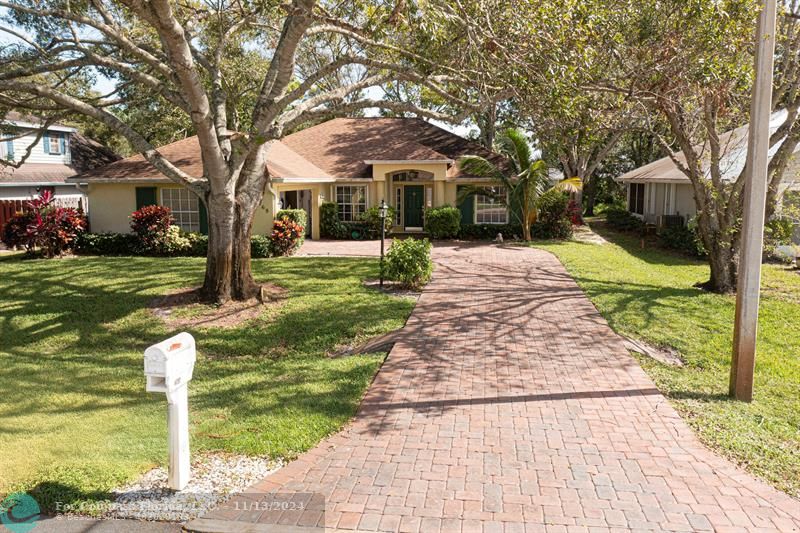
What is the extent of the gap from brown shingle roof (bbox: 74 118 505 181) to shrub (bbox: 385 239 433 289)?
7.82 metres

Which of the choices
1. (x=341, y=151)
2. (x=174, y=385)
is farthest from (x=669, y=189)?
(x=174, y=385)

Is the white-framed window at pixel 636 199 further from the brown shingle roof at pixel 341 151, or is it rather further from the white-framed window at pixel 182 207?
the white-framed window at pixel 182 207

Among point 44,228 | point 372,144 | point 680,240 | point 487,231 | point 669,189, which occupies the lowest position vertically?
point 680,240

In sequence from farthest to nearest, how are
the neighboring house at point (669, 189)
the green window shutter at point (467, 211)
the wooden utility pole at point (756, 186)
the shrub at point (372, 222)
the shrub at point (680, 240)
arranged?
1. the green window shutter at point (467, 211)
2. the shrub at point (372, 222)
3. the shrub at point (680, 240)
4. the neighboring house at point (669, 189)
5. the wooden utility pole at point (756, 186)

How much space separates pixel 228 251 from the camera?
42.0 feet

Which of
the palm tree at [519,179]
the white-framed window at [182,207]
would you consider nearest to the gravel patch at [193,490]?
the white-framed window at [182,207]

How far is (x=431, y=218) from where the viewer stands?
78.8 feet

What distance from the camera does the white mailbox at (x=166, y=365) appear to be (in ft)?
16.6

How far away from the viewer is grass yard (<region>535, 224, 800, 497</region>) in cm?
644

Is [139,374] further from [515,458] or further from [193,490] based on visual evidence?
[515,458]

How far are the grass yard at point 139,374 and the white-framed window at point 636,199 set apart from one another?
22.5 meters

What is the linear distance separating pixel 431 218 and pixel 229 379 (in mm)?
16191

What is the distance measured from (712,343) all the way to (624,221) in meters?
22.6

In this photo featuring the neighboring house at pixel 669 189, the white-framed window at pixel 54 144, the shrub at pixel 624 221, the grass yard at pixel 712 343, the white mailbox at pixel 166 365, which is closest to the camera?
the white mailbox at pixel 166 365
